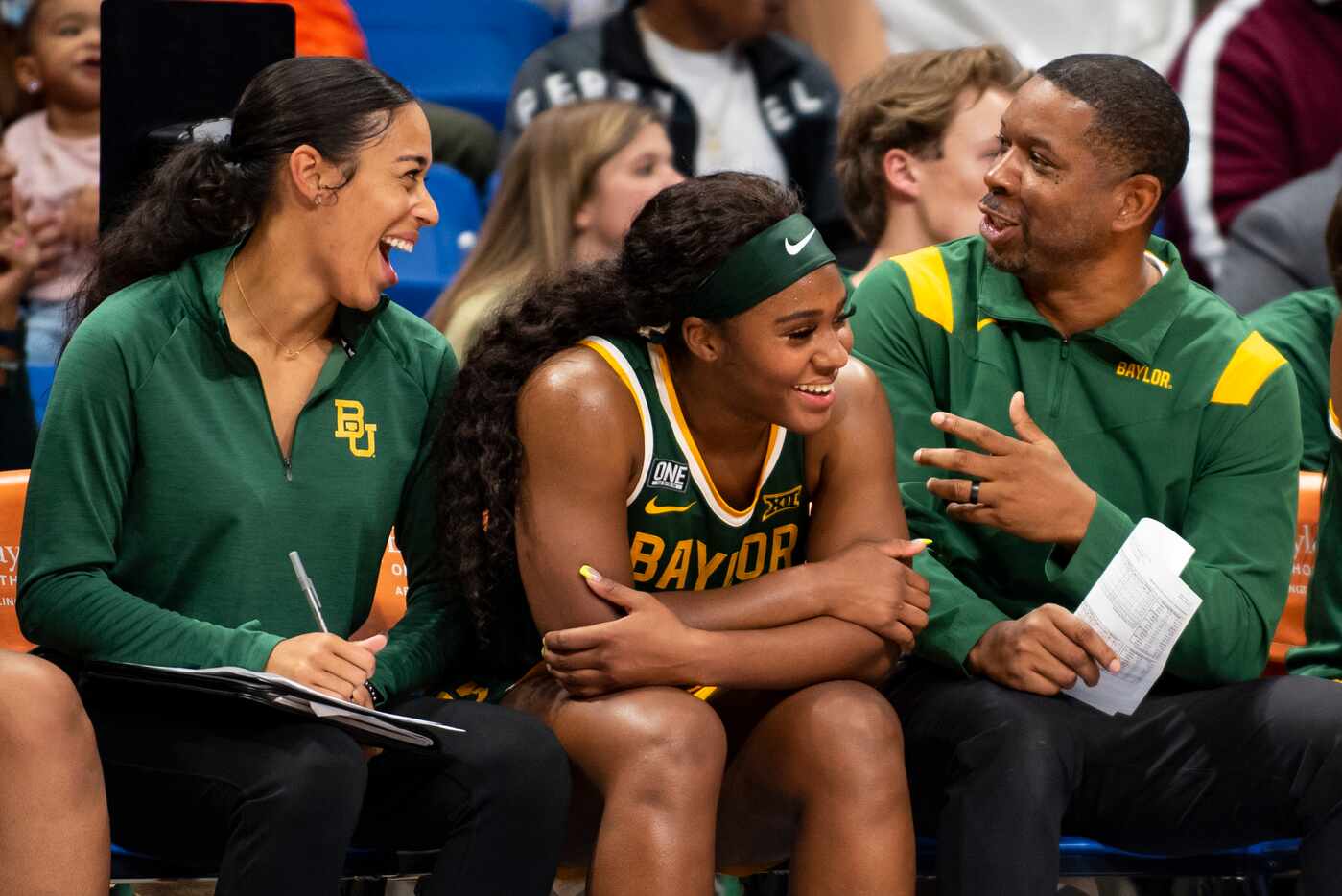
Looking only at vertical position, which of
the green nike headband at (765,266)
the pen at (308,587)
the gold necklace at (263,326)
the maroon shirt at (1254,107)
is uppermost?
the maroon shirt at (1254,107)

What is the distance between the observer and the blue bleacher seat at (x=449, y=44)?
572cm

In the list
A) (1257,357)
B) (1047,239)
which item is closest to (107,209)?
(1047,239)

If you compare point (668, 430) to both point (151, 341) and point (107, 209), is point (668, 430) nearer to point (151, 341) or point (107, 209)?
point (151, 341)

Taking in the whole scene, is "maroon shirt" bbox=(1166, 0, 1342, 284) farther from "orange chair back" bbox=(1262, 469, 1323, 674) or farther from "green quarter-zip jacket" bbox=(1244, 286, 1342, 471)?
"orange chair back" bbox=(1262, 469, 1323, 674)

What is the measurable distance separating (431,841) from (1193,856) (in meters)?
1.25

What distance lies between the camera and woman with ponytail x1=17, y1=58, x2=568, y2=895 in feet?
8.67

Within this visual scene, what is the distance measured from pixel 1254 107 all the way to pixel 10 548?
3.98 meters

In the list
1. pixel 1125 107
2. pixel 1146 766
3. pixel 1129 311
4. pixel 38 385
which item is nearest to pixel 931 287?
pixel 1129 311

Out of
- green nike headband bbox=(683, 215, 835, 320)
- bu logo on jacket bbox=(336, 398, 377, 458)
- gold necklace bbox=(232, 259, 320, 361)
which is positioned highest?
green nike headband bbox=(683, 215, 835, 320)

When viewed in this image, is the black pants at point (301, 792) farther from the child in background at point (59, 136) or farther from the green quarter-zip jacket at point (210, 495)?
the child in background at point (59, 136)

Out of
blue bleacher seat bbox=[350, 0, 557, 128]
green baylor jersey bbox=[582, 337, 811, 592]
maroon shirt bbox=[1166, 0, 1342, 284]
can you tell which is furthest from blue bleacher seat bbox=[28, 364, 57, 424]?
maroon shirt bbox=[1166, 0, 1342, 284]

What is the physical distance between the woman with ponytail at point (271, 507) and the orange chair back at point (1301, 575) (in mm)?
1642

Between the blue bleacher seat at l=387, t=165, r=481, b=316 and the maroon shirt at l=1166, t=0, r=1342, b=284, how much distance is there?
2.11 meters

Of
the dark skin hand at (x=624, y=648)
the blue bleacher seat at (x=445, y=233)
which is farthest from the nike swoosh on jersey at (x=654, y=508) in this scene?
the blue bleacher seat at (x=445, y=233)
